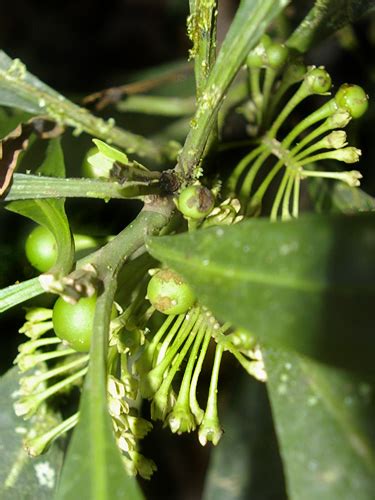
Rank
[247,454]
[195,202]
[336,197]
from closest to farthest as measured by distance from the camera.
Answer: [195,202] < [336,197] < [247,454]

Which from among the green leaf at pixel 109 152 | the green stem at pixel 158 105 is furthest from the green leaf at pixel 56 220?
the green stem at pixel 158 105

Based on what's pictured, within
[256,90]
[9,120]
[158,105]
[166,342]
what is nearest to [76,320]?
[166,342]

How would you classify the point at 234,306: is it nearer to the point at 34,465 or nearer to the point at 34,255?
the point at 34,255

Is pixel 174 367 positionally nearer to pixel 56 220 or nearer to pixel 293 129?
pixel 56 220

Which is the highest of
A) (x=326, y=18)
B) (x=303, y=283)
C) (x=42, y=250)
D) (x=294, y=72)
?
(x=326, y=18)

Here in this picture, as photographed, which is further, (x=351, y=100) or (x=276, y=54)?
(x=276, y=54)

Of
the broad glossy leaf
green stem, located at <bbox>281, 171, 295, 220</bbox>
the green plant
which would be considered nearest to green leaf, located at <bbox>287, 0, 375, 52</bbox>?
the green plant

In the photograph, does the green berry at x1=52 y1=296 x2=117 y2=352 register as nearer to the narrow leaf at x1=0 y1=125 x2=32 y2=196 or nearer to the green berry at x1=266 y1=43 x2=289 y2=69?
the narrow leaf at x1=0 y1=125 x2=32 y2=196
